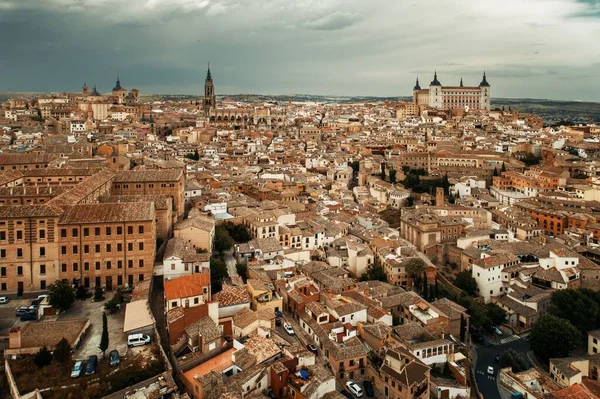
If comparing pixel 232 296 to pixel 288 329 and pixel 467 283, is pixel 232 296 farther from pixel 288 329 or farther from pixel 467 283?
pixel 467 283

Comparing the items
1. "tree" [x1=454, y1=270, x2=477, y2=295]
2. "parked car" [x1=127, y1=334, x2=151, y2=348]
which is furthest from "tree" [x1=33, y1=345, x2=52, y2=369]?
"tree" [x1=454, y1=270, x2=477, y2=295]

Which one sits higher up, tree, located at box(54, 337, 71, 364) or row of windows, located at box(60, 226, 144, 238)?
row of windows, located at box(60, 226, 144, 238)

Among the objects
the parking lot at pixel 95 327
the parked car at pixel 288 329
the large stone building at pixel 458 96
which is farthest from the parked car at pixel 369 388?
the large stone building at pixel 458 96

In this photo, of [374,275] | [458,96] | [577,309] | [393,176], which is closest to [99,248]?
[374,275]

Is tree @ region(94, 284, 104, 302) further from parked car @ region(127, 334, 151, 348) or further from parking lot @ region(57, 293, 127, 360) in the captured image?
parked car @ region(127, 334, 151, 348)

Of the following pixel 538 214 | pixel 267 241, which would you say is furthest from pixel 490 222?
pixel 267 241
